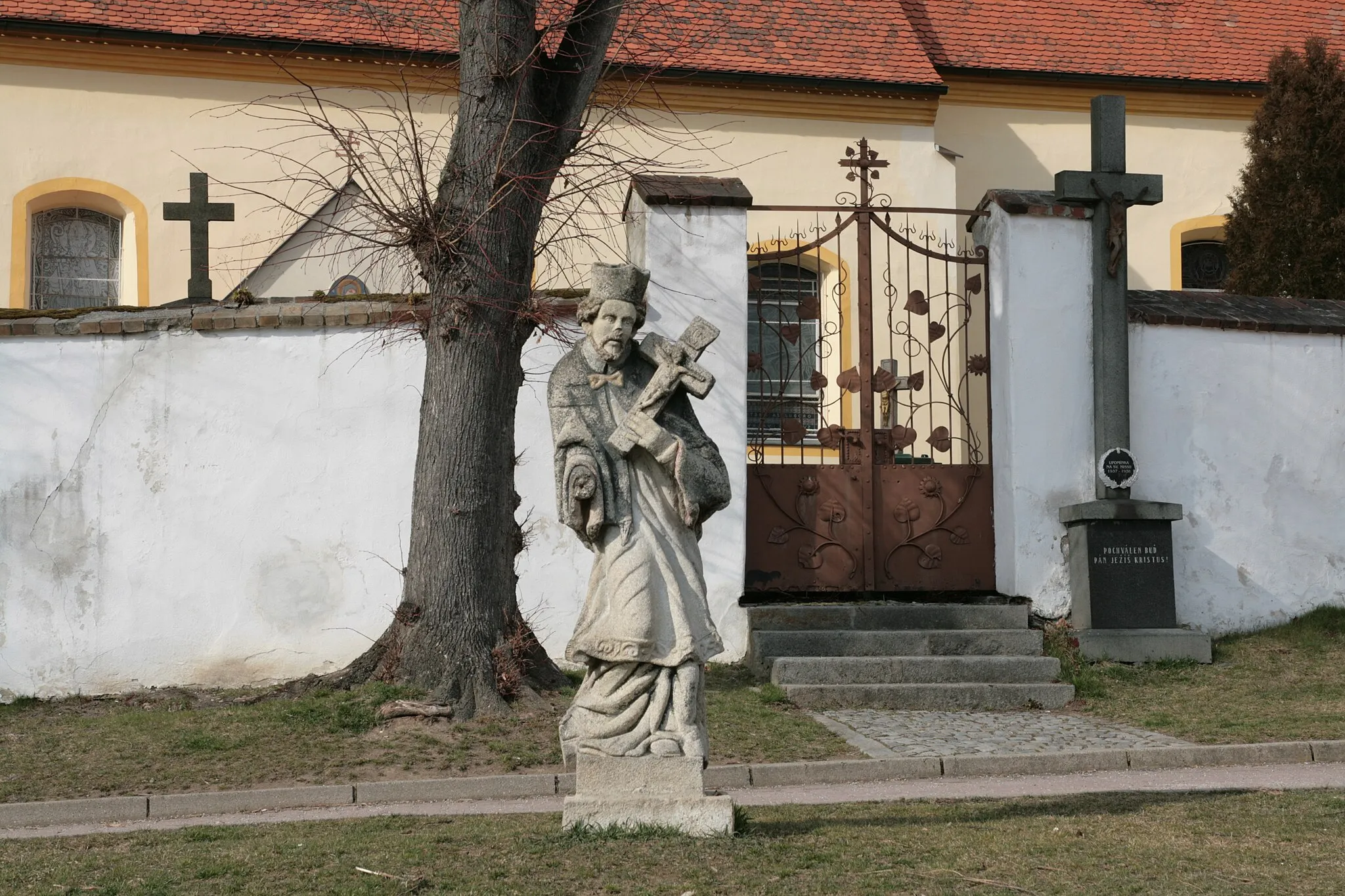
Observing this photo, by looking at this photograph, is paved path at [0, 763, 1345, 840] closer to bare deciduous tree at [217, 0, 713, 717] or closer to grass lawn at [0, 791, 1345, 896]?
grass lawn at [0, 791, 1345, 896]

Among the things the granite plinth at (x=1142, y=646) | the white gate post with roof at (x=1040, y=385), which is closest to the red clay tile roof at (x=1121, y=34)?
the white gate post with roof at (x=1040, y=385)

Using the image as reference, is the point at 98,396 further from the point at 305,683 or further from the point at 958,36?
the point at 958,36

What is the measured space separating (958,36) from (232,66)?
944 cm

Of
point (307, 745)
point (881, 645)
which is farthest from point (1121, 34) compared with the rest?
point (307, 745)

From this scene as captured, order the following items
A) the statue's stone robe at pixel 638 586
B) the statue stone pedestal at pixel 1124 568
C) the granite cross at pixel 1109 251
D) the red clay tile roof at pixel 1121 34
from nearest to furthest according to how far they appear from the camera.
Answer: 1. the statue's stone robe at pixel 638 586
2. the statue stone pedestal at pixel 1124 568
3. the granite cross at pixel 1109 251
4. the red clay tile roof at pixel 1121 34

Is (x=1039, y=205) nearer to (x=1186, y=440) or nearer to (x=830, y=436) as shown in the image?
(x=1186, y=440)

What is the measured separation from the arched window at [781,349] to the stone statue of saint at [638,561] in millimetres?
5471

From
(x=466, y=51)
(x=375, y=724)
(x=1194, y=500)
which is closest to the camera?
(x=375, y=724)

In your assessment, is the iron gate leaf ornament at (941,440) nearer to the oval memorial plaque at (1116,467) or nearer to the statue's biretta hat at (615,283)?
the oval memorial plaque at (1116,467)

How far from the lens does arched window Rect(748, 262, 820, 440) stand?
1282 centimetres

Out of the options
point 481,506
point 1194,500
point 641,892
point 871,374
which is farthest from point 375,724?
point 1194,500

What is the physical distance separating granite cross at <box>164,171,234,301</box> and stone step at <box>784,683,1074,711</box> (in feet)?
20.4

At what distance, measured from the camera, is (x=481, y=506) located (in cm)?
1027

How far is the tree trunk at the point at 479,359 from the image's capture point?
400 inches
